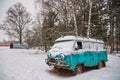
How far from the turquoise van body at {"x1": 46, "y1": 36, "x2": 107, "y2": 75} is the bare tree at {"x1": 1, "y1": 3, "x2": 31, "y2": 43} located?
2951 cm

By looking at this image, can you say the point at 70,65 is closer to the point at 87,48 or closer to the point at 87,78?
the point at 87,78

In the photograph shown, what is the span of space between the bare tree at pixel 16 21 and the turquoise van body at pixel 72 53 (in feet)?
96.8

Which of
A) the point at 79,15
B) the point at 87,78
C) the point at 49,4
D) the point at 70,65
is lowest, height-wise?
the point at 87,78

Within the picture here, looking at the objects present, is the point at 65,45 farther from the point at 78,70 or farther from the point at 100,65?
the point at 100,65

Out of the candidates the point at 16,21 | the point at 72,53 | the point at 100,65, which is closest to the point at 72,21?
the point at 100,65

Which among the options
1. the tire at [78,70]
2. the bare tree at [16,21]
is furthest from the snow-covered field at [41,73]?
the bare tree at [16,21]

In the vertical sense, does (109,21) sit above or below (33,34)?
above

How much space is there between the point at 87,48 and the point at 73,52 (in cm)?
204

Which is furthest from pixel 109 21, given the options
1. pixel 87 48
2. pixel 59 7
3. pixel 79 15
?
pixel 87 48

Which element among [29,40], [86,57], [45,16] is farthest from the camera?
[45,16]

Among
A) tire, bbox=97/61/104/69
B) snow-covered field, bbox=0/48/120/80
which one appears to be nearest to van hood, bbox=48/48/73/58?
snow-covered field, bbox=0/48/120/80

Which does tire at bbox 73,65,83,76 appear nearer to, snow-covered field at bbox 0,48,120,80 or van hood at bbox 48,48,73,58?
snow-covered field at bbox 0,48,120,80

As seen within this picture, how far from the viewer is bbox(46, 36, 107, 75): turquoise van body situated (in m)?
8.62

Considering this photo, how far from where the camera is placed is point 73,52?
29.5 feet
